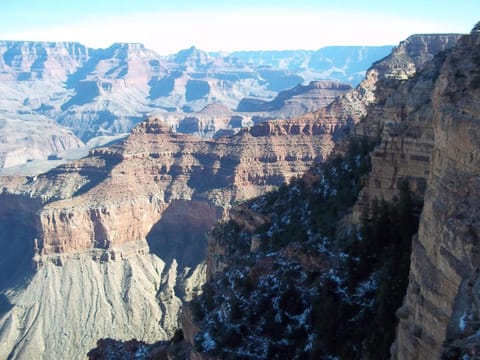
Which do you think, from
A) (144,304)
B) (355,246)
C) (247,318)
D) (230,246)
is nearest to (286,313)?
(247,318)

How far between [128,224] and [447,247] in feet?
235

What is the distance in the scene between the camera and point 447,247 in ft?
41.9

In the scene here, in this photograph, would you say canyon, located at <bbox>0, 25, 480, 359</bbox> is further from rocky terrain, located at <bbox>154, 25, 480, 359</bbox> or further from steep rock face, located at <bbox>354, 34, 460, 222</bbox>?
rocky terrain, located at <bbox>154, 25, 480, 359</bbox>

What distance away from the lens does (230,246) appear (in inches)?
1607

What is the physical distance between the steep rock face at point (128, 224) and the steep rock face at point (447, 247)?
49310 mm

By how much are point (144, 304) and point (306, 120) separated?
3587cm

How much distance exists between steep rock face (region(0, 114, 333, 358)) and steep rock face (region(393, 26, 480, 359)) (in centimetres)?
4931

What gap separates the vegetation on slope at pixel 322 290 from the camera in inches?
765

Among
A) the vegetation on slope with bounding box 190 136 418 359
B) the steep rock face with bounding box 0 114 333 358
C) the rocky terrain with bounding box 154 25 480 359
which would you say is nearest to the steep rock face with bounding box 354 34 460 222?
the rocky terrain with bounding box 154 25 480 359

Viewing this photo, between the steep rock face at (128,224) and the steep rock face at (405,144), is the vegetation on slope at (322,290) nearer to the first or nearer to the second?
the steep rock face at (405,144)

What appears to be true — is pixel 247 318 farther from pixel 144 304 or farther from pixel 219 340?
pixel 144 304

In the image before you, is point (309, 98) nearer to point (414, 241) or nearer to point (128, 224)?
point (128, 224)

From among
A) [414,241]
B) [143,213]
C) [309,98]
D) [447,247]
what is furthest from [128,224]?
[309,98]

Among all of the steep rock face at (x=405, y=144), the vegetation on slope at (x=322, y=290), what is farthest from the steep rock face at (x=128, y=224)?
the steep rock face at (x=405, y=144)
